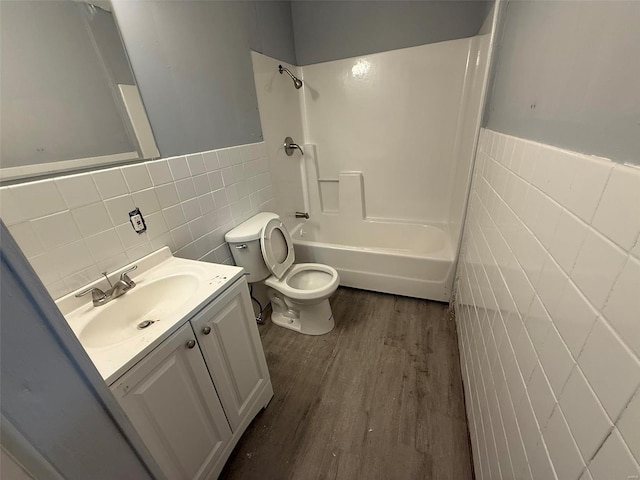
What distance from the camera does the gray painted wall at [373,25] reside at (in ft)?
5.79

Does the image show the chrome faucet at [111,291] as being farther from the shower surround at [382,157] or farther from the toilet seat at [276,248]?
the shower surround at [382,157]

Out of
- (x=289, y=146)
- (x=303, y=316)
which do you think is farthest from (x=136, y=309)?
(x=289, y=146)

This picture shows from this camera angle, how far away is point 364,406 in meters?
1.33

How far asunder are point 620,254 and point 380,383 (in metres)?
1.30

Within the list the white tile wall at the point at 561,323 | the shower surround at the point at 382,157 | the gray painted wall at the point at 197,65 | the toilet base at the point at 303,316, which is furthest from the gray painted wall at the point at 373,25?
the toilet base at the point at 303,316

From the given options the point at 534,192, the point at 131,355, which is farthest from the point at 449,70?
the point at 131,355

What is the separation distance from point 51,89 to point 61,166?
257 millimetres

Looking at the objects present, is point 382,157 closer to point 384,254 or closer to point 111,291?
point 384,254

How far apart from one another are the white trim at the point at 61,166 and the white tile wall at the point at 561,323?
1465 millimetres

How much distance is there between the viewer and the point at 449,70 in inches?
74.7

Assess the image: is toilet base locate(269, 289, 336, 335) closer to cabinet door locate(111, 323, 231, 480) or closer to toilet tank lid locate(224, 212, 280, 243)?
toilet tank lid locate(224, 212, 280, 243)

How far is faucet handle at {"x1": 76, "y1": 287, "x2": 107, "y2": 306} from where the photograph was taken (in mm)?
947

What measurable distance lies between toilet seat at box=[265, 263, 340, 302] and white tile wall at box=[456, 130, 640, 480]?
87 cm

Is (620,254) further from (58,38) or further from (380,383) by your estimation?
(58,38)
